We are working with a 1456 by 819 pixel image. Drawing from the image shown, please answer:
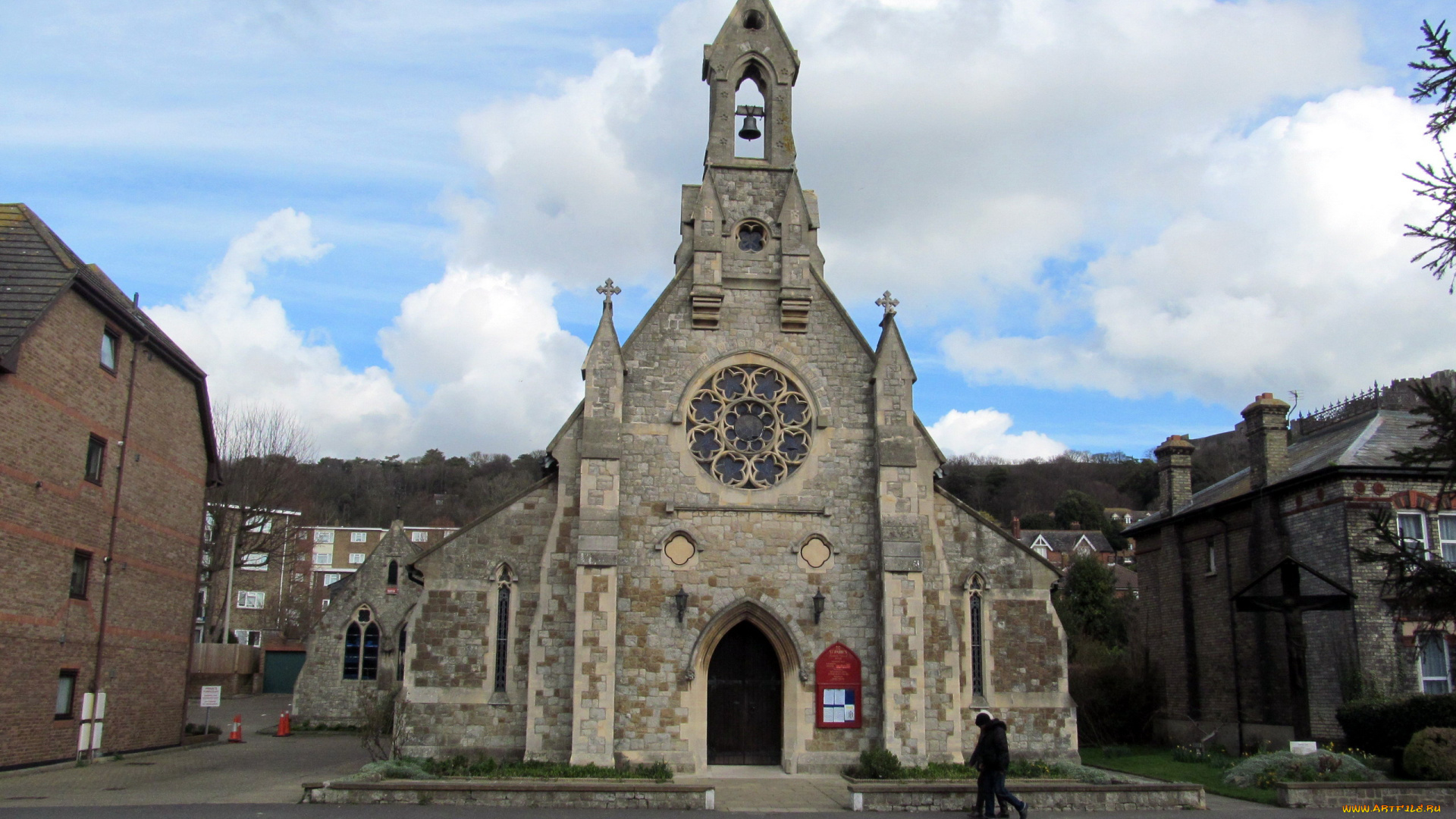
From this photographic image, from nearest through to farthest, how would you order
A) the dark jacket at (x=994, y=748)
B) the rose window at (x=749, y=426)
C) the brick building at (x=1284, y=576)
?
1. the dark jacket at (x=994, y=748)
2. the rose window at (x=749, y=426)
3. the brick building at (x=1284, y=576)

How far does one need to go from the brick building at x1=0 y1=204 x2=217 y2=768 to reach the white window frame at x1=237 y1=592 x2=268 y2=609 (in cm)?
4803

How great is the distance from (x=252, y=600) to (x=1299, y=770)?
2775 inches

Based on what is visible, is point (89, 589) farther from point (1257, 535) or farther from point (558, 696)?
point (1257, 535)

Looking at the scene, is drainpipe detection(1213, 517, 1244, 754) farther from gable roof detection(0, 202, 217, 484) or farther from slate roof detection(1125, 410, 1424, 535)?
gable roof detection(0, 202, 217, 484)

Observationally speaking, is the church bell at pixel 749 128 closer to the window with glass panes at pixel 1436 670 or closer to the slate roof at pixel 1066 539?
the window with glass panes at pixel 1436 670

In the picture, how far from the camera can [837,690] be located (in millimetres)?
19500

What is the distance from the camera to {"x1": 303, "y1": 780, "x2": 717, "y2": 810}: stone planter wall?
14688 millimetres

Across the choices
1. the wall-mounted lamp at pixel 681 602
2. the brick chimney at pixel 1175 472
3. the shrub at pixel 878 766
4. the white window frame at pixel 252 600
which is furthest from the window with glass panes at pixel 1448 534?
the white window frame at pixel 252 600

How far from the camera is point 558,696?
759 inches

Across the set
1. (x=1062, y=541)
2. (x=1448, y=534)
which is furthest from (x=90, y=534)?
(x=1062, y=541)

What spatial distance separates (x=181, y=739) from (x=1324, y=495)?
94.5ft

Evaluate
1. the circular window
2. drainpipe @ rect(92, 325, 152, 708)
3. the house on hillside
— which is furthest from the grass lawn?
the house on hillside

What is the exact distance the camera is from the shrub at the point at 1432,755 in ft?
54.2

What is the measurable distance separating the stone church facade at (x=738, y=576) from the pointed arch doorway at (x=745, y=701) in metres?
0.04
